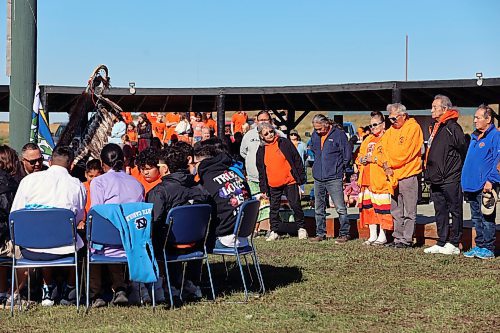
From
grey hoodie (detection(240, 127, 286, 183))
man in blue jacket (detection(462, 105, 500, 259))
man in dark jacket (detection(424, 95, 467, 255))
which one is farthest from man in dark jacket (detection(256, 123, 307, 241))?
man in blue jacket (detection(462, 105, 500, 259))

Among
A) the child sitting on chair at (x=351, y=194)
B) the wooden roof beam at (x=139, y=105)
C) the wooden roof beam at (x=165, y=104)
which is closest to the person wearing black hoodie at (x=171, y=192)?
the child sitting on chair at (x=351, y=194)

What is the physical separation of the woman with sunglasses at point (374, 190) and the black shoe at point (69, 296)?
4.85m

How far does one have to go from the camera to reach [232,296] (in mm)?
7602

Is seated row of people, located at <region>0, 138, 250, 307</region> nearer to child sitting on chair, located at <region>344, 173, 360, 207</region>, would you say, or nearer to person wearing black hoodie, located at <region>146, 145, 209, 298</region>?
person wearing black hoodie, located at <region>146, 145, 209, 298</region>

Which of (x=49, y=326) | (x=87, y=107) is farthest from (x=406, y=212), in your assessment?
(x=49, y=326)

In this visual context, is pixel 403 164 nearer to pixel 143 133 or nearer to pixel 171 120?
pixel 143 133

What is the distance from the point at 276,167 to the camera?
11.7 meters

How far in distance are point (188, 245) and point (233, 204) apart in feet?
2.81

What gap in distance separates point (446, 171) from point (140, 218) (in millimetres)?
4622

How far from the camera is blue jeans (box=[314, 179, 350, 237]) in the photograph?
1159 cm

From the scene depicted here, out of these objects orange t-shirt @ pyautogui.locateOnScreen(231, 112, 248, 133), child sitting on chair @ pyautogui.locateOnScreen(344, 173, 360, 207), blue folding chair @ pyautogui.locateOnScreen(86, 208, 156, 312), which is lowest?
child sitting on chair @ pyautogui.locateOnScreen(344, 173, 360, 207)

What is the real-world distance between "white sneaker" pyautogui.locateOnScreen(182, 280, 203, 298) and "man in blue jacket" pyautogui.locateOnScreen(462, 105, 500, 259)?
146 inches

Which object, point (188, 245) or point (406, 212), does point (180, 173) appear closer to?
point (188, 245)

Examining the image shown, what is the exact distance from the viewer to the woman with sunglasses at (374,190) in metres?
11.0
